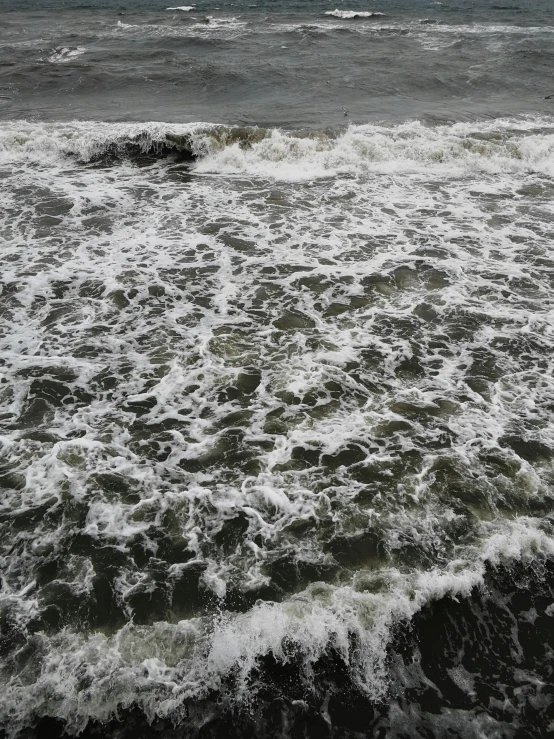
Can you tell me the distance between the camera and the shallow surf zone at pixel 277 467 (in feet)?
13.0

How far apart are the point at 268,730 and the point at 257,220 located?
963cm

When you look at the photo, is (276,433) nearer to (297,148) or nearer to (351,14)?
(297,148)

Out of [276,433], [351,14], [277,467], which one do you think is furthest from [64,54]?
[277,467]

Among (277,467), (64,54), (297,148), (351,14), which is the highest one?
(351,14)

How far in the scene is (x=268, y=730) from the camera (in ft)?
12.2

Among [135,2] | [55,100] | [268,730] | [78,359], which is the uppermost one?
[135,2]

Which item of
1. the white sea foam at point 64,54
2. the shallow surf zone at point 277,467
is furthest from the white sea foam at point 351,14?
the shallow surf zone at point 277,467

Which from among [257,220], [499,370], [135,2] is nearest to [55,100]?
[257,220]

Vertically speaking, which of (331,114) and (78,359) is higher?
(331,114)

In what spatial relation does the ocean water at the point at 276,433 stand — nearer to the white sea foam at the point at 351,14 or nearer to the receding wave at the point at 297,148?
the receding wave at the point at 297,148

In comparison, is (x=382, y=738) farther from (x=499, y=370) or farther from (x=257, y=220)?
(x=257, y=220)

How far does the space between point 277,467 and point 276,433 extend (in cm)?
56

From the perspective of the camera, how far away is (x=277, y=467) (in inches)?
225

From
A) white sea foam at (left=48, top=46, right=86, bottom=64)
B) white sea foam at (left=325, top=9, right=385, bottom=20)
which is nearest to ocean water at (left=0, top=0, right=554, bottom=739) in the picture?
white sea foam at (left=48, top=46, right=86, bottom=64)
